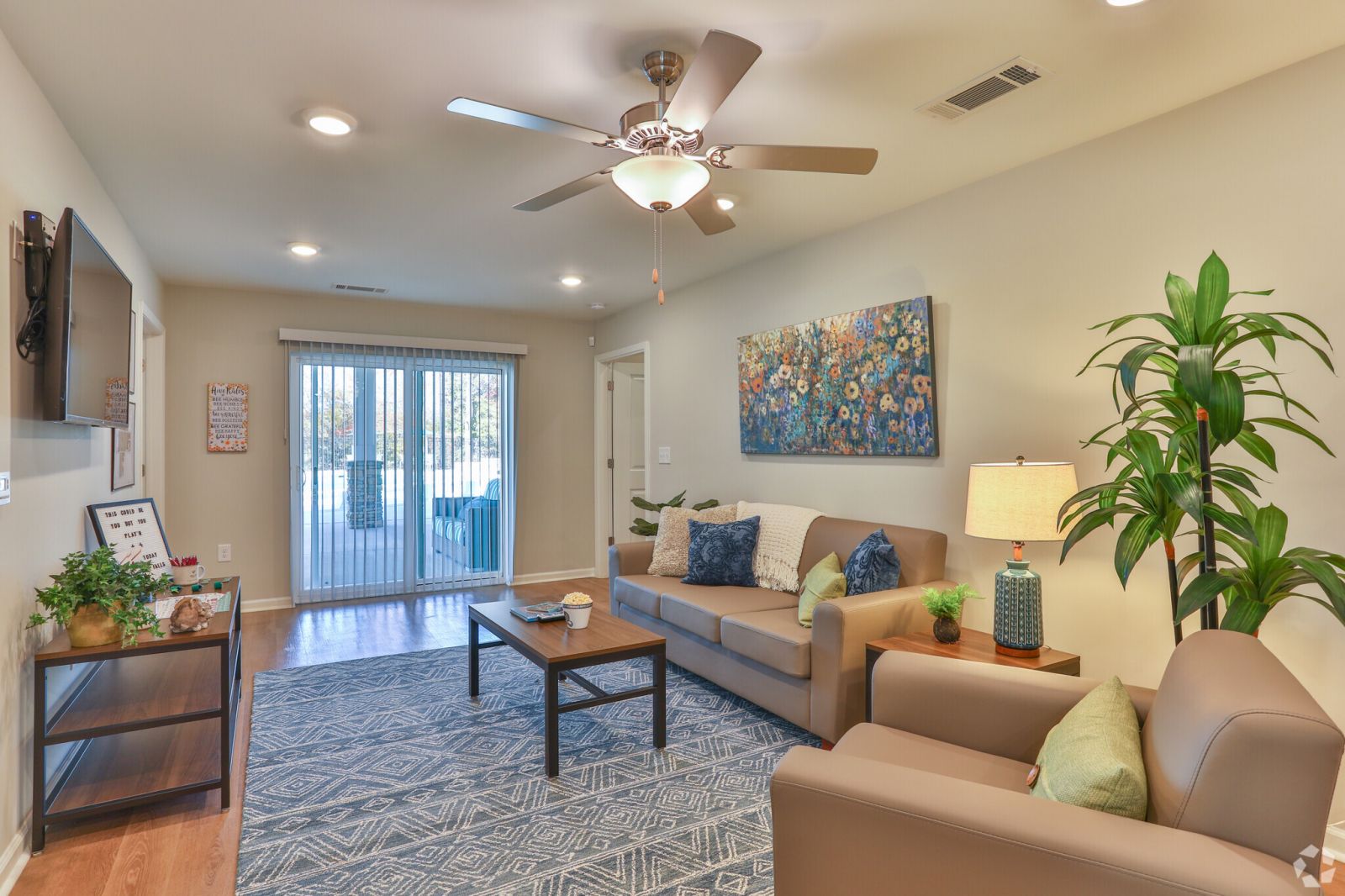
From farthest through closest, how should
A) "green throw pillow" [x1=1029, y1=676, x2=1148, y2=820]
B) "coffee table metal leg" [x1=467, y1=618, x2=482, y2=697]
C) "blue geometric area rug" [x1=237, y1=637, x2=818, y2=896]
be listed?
"coffee table metal leg" [x1=467, y1=618, x2=482, y2=697]
"blue geometric area rug" [x1=237, y1=637, x2=818, y2=896]
"green throw pillow" [x1=1029, y1=676, x2=1148, y2=820]

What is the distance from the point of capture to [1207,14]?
198 cm

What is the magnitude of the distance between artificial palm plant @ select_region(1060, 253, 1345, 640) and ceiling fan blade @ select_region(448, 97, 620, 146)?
64.3 inches

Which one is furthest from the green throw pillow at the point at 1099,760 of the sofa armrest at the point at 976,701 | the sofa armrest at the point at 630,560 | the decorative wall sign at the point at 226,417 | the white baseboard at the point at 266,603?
the decorative wall sign at the point at 226,417

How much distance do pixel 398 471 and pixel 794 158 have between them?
4595 millimetres

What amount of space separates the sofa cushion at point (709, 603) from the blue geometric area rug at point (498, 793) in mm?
334

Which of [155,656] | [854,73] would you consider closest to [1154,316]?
[854,73]

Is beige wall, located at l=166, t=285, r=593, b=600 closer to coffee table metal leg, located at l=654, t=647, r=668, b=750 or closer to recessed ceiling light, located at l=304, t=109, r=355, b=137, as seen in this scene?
recessed ceiling light, located at l=304, t=109, r=355, b=137

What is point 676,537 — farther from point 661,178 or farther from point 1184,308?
A: point 1184,308

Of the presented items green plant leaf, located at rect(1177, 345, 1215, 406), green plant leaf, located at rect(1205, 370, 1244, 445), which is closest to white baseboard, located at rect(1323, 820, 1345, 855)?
green plant leaf, located at rect(1205, 370, 1244, 445)

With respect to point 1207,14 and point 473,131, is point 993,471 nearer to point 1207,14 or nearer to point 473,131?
point 1207,14

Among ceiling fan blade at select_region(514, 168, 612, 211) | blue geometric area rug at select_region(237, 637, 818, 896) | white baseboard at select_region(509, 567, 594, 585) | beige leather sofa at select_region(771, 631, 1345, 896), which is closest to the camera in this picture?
beige leather sofa at select_region(771, 631, 1345, 896)

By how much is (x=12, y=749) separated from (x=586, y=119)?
266cm

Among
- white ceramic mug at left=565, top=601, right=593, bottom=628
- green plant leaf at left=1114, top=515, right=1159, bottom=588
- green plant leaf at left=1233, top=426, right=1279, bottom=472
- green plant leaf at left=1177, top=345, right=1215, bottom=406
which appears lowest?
white ceramic mug at left=565, top=601, right=593, bottom=628

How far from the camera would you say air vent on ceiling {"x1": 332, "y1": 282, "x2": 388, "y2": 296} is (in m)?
5.27
